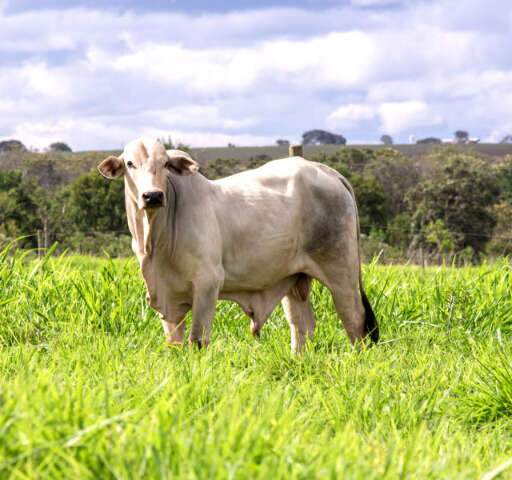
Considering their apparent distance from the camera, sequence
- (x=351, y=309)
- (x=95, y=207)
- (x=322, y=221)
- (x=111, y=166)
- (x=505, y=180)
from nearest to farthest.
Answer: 1. (x=111, y=166)
2. (x=322, y=221)
3. (x=351, y=309)
4. (x=95, y=207)
5. (x=505, y=180)

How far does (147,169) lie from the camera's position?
455cm

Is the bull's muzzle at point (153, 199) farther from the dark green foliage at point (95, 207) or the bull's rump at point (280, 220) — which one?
the dark green foliage at point (95, 207)

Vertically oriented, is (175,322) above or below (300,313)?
above

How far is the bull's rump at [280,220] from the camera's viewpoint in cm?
521

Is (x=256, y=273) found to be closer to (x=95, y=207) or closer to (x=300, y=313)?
(x=300, y=313)

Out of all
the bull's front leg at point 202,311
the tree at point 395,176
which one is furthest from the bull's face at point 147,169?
the tree at point 395,176

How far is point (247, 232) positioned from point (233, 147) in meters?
82.1

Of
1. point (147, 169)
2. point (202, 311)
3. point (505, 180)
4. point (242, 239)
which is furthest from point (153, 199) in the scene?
point (505, 180)

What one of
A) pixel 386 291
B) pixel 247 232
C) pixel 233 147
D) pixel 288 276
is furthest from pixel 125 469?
pixel 233 147

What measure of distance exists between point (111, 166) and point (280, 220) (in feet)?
3.99

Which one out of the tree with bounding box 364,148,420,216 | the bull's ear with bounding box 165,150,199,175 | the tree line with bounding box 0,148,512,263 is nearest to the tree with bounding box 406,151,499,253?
the tree line with bounding box 0,148,512,263

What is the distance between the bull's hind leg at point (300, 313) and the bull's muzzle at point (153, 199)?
1673mm

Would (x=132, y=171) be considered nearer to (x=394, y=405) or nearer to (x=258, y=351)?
(x=258, y=351)

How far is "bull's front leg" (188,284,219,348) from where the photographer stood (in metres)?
4.82
